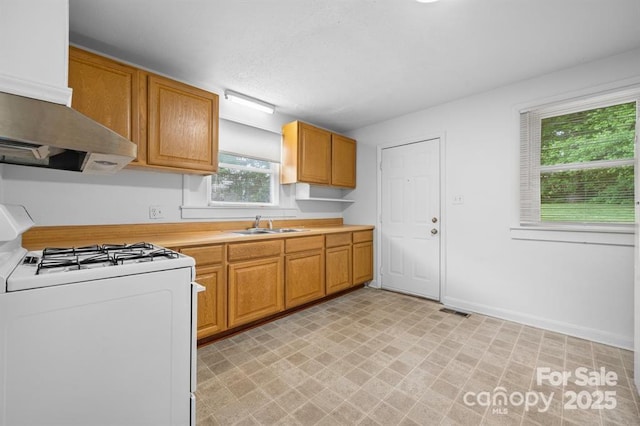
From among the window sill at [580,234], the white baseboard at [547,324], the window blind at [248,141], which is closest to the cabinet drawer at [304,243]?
the window blind at [248,141]

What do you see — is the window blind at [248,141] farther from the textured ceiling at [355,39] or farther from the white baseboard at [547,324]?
the white baseboard at [547,324]

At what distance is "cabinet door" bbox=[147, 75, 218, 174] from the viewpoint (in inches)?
87.4

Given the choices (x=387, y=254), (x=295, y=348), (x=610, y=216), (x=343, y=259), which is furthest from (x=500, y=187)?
(x=295, y=348)

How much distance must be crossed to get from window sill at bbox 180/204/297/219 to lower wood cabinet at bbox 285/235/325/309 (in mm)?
691

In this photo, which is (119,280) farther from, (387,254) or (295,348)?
(387,254)

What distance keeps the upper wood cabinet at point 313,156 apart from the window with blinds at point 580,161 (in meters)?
2.10

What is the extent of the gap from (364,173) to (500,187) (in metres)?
1.79

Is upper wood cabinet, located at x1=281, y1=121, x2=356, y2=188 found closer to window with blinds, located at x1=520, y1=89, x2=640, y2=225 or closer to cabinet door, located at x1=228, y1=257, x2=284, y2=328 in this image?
cabinet door, located at x1=228, y1=257, x2=284, y2=328

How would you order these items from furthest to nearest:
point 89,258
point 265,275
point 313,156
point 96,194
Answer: point 313,156
point 265,275
point 96,194
point 89,258

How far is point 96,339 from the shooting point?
3.43 feet

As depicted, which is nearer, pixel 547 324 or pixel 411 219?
pixel 547 324

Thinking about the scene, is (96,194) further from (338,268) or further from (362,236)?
(362,236)

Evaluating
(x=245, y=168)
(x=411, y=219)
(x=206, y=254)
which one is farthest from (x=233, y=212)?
(x=411, y=219)

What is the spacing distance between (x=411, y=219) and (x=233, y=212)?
87.9 inches
